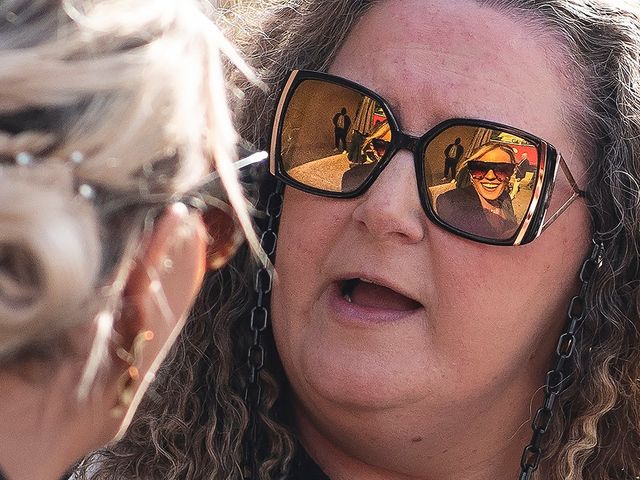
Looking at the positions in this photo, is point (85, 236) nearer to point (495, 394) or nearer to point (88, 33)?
point (88, 33)

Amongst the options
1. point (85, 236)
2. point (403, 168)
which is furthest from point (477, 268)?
point (85, 236)

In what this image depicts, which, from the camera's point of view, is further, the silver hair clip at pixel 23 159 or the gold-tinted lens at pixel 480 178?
the gold-tinted lens at pixel 480 178

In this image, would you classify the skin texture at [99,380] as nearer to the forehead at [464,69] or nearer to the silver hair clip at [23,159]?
the silver hair clip at [23,159]

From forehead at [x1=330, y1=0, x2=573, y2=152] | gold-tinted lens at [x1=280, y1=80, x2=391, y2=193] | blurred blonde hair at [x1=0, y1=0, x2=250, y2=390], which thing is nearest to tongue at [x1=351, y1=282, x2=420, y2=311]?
gold-tinted lens at [x1=280, y1=80, x2=391, y2=193]

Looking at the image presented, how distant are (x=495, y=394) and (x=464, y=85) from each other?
0.72 metres

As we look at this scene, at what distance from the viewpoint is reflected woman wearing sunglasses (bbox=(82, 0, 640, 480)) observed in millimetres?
2338

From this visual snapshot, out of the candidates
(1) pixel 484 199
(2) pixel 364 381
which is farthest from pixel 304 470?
(1) pixel 484 199

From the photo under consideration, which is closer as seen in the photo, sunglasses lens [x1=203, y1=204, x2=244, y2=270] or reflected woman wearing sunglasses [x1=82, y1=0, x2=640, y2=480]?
sunglasses lens [x1=203, y1=204, x2=244, y2=270]

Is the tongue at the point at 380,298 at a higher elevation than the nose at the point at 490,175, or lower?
lower

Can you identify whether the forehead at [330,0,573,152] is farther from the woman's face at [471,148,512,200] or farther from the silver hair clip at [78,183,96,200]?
the silver hair clip at [78,183,96,200]

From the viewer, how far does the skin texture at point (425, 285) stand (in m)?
2.32

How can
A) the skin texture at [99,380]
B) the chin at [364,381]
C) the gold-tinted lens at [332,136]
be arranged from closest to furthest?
the skin texture at [99,380] < the chin at [364,381] < the gold-tinted lens at [332,136]

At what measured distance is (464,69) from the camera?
2396 millimetres

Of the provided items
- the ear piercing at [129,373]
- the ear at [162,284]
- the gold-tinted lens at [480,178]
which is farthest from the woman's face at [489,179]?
the ear piercing at [129,373]
